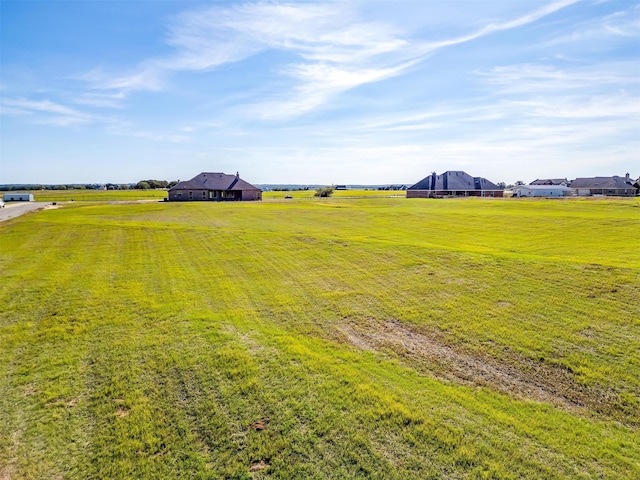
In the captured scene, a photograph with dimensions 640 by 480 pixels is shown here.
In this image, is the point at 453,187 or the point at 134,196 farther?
the point at 134,196

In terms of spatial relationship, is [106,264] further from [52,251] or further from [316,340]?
[316,340]

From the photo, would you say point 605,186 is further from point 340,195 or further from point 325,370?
point 325,370

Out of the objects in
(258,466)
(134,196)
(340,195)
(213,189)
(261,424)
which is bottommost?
(258,466)

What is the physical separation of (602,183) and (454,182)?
3856 centimetres

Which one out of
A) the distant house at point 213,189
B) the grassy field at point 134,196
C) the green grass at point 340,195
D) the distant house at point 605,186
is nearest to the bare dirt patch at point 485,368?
the distant house at point 213,189

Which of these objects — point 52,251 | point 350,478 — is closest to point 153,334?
point 350,478

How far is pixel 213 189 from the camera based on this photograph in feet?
238

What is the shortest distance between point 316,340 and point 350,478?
3920 mm

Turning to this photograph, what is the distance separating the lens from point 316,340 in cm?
858

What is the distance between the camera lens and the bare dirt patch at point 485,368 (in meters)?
6.51

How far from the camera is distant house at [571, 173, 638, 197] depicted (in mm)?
87562

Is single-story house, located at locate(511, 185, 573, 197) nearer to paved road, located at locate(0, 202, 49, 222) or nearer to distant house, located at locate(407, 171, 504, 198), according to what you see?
distant house, located at locate(407, 171, 504, 198)

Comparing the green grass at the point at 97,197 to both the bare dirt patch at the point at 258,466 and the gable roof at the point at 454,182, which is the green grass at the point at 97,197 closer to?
the gable roof at the point at 454,182

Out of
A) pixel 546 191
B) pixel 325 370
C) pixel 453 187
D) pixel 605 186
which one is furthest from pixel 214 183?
pixel 605 186
